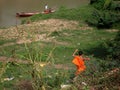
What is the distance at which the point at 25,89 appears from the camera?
656 cm

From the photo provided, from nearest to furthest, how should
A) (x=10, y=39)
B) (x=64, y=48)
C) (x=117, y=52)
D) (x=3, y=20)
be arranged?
(x=117, y=52)
(x=64, y=48)
(x=10, y=39)
(x=3, y=20)

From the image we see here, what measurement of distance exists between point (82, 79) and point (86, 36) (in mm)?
5438

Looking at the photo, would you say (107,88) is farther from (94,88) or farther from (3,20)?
(3,20)

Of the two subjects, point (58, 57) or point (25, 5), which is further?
point (25, 5)

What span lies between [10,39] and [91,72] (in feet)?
16.8

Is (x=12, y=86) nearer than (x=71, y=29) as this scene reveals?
Yes

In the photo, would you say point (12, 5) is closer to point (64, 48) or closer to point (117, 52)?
point (64, 48)

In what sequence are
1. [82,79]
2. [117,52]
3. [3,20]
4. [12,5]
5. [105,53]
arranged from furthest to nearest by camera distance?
[12,5]
[3,20]
[105,53]
[117,52]
[82,79]

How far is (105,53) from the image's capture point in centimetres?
930

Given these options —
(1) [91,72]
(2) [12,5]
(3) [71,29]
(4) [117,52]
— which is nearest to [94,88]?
(1) [91,72]

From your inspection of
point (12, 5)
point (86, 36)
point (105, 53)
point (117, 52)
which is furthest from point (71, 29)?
point (12, 5)

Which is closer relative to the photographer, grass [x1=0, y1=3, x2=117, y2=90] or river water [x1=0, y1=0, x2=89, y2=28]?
grass [x1=0, y1=3, x2=117, y2=90]

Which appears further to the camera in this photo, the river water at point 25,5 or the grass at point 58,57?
the river water at point 25,5

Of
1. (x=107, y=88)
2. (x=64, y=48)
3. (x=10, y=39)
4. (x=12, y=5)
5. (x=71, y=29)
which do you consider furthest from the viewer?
(x=12, y=5)
